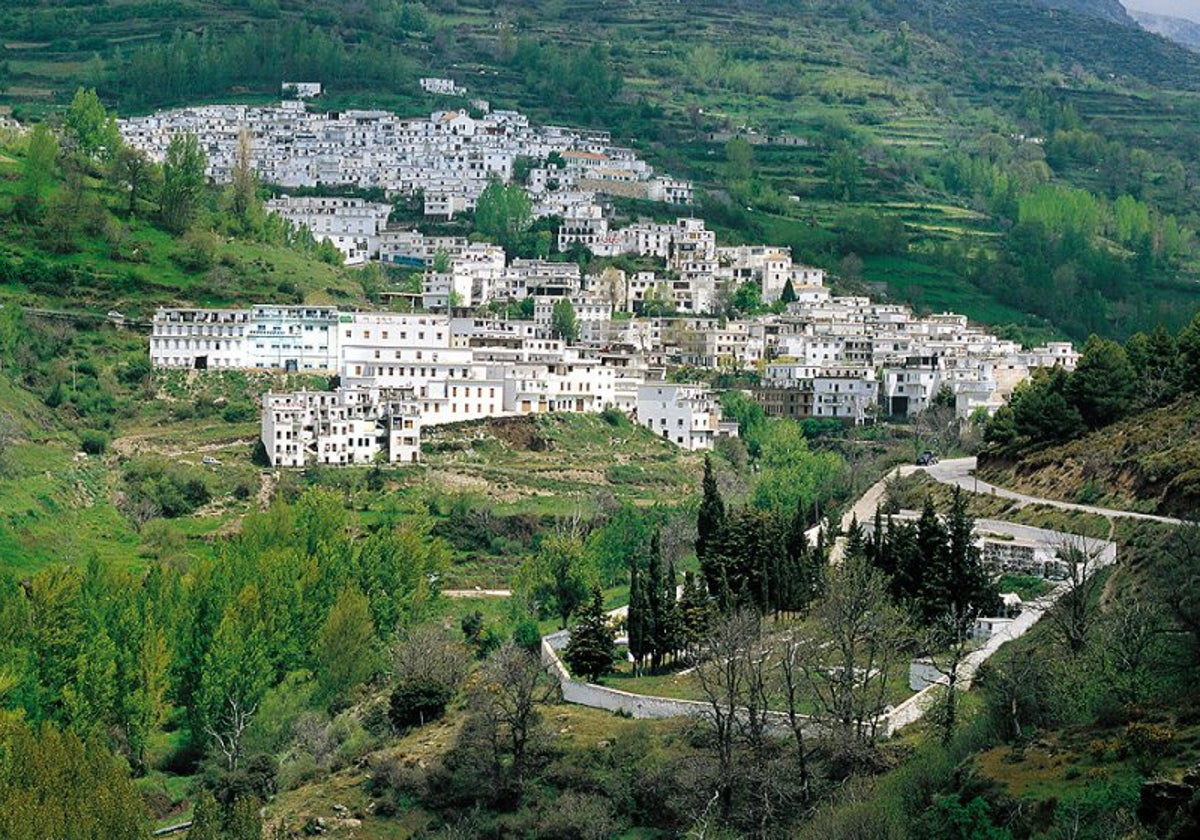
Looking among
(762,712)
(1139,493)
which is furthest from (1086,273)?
(762,712)

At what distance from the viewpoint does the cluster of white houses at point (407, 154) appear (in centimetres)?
11669

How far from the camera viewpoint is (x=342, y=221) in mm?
107750

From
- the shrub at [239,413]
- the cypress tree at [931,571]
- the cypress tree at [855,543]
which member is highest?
the cypress tree at [931,571]

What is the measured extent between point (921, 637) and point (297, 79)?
101695 mm

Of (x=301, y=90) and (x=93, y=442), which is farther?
(x=301, y=90)

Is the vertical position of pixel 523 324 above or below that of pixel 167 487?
above

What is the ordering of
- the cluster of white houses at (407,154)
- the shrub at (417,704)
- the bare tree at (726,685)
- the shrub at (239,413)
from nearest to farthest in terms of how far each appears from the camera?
1. the bare tree at (726,685)
2. the shrub at (417,704)
3. the shrub at (239,413)
4. the cluster of white houses at (407,154)

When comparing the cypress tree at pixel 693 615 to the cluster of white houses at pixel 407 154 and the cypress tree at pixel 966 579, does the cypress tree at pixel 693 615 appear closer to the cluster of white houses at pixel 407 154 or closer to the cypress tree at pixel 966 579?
the cypress tree at pixel 966 579

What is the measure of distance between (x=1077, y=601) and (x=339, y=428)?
39.9m

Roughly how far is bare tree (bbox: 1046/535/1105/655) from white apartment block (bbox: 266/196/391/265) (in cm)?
6628

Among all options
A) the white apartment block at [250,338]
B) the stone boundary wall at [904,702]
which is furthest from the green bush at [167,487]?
the stone boundary wall at [904,702]

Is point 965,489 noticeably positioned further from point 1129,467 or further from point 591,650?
point 591,650

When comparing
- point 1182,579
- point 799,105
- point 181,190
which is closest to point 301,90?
point 799,105

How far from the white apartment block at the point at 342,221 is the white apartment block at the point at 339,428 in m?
31.1
